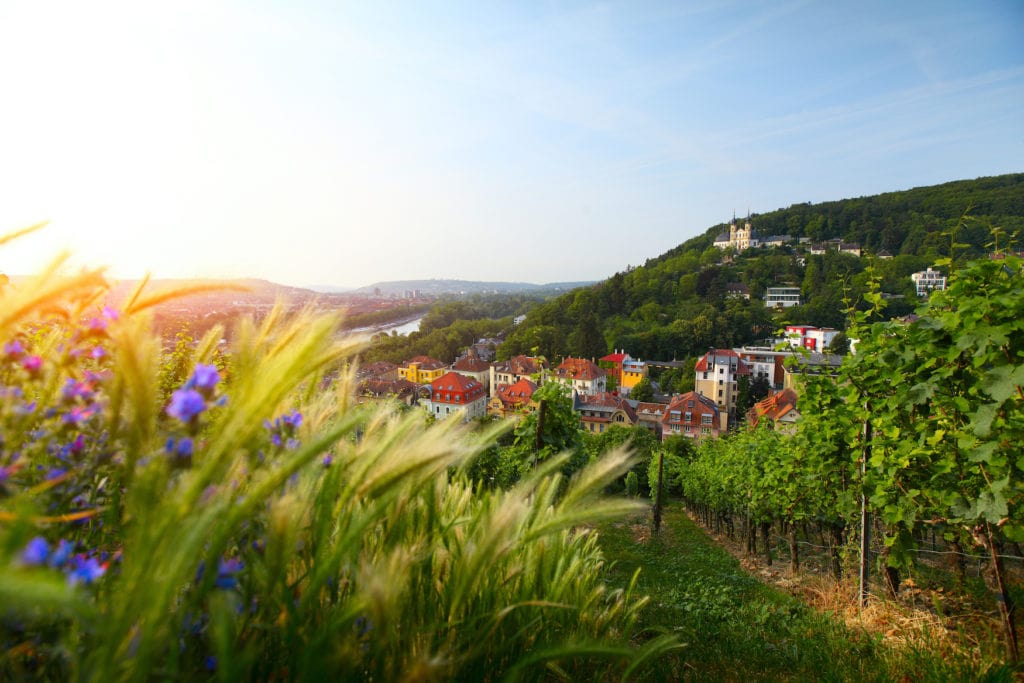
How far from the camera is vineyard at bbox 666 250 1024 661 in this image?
2781 mm

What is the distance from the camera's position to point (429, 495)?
54.3 inches

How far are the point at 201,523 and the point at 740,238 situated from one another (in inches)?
5081

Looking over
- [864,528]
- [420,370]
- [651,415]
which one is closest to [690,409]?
[651,415]

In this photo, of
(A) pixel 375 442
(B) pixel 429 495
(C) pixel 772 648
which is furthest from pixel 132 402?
(C) pixel 772 648

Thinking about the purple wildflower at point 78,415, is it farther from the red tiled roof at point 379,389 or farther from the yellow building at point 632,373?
the yellow building at point 632,373

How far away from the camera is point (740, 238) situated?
115500 mm

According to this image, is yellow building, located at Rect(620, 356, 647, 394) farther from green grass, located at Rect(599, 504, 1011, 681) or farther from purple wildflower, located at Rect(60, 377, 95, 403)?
purple wildflower, located at Rect(60, 377, 95, 403)

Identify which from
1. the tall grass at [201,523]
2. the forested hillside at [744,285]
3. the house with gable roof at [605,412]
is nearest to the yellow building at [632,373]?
the forested hillside at [744,285]

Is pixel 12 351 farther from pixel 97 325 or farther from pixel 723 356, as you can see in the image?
pixel 723 356

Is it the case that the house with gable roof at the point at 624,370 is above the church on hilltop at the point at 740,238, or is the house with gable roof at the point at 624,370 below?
below

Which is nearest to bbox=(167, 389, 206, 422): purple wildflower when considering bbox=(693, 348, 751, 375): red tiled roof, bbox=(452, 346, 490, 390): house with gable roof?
bbox=(452, 346, 490, 390): house with gable roof

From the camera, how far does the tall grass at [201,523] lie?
2.04 feet

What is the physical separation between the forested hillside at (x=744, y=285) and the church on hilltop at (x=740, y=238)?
714 centimetres

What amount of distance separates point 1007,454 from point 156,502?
4.06 metres
